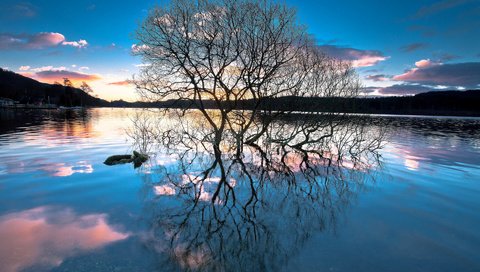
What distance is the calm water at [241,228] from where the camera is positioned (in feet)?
22.9

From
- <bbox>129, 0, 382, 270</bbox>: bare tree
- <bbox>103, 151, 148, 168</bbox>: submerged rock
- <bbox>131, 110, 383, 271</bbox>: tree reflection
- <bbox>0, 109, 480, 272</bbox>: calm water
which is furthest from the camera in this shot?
<bbox>103, 151, 148, 168</bbox>: submerged rock

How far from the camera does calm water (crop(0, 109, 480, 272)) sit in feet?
22.9

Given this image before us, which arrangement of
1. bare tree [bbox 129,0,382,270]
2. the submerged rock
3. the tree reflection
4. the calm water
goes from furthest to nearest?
the submerged rock, bare tree [bbox 129,0,382,270], the tree reflection, the calm water

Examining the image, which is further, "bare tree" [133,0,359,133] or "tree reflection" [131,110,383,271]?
"bare tree" [133,0,359,133]

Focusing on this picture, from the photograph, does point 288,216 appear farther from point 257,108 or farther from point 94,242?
point 257,108

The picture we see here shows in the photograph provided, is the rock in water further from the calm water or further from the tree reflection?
the tree reflection

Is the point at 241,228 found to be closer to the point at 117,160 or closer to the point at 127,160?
the point at 127,160

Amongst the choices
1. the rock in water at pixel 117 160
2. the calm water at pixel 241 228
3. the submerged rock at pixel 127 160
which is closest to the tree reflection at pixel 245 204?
the calm water at pixel 241 228

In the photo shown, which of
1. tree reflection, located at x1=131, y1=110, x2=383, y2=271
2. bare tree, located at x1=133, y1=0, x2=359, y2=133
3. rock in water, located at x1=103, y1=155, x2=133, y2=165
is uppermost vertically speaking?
bare tree, located at x1=133, y1=0, x2=359, y2=133

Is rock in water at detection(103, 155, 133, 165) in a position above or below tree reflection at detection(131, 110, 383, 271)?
above

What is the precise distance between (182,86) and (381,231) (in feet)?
64.7

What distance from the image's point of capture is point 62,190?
501 inches

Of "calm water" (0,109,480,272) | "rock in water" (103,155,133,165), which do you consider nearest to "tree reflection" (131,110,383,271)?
"calm water" (0,109,480,272)

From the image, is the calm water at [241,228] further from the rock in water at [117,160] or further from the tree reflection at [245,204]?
the rock in water at [117,160]
